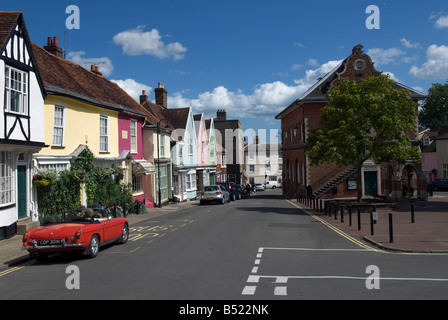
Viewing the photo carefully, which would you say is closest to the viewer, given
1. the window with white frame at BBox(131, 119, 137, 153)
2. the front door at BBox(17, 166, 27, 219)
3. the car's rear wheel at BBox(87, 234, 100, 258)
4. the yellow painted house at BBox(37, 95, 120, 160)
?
the car's rear wheel at BBox(87, 234, 100, 258)

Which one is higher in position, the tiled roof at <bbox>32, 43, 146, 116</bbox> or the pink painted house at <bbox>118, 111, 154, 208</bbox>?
the tiled roof at <bbox>32, 43, 146, 116</bbox>

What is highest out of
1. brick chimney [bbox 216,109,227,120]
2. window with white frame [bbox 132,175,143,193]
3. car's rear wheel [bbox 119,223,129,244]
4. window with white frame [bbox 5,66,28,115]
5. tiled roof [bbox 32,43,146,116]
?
brick chimney [bbox 216,109,227,120]

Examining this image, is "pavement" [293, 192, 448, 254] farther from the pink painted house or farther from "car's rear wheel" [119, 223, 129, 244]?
the pink painted house

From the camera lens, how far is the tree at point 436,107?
239 feet

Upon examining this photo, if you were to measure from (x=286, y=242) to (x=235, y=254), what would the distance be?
2.79 meters

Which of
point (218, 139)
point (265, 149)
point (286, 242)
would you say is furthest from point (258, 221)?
point (265, 149)

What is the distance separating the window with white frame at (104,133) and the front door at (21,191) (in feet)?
22.6

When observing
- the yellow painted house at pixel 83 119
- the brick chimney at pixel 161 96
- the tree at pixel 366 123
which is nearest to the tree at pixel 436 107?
the brick chimney at pixel 161 96

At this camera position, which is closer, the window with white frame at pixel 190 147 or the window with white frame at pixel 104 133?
the window with white frame at pixel 104 133

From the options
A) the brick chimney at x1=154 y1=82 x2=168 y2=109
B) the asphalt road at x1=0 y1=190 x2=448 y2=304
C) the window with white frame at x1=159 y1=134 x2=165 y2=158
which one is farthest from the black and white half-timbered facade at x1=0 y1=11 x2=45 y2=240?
the brick chimney at x1=154 y1=82 x2=168 y2=109

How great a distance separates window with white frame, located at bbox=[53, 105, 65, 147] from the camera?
18469 mm

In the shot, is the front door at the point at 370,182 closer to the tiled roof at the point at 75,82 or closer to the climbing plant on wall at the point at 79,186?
the tiled roof at the point at 75,82

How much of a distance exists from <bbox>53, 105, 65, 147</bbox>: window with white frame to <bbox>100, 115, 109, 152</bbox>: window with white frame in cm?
394

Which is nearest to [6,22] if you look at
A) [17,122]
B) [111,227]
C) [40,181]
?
[17,122]
